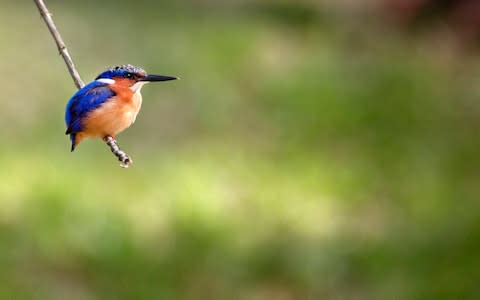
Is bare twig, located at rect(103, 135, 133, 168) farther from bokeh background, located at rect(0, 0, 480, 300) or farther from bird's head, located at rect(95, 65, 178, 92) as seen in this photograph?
bokeh background, located at rect(0, 0, 480, 300)

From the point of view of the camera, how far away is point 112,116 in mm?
1216

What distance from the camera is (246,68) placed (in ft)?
34.1

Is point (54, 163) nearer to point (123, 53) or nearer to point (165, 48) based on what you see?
point (123, 53)

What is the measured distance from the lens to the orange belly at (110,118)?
1185 mm

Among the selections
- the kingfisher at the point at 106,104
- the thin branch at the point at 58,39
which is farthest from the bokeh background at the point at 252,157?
the thin branch at the point at 58,39

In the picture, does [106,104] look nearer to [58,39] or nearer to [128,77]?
[128,77]

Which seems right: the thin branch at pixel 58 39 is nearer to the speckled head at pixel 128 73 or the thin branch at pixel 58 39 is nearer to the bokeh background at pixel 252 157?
the speckled head at pixel 128 73

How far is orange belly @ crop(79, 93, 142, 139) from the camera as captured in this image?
3.89 feet

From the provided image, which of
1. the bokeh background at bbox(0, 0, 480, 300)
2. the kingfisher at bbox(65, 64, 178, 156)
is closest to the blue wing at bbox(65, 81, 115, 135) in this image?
the kingfisher at bbox(65, 64, 178, 156)

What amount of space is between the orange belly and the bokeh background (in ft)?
17.6

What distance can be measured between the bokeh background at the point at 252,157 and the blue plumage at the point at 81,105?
535 centimetres

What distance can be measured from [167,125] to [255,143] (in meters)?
0.94

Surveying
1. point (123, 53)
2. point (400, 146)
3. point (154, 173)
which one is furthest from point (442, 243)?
point (123, 53)

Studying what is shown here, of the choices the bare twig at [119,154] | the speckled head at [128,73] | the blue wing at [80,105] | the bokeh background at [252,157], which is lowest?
the bare twig at [119,154]
